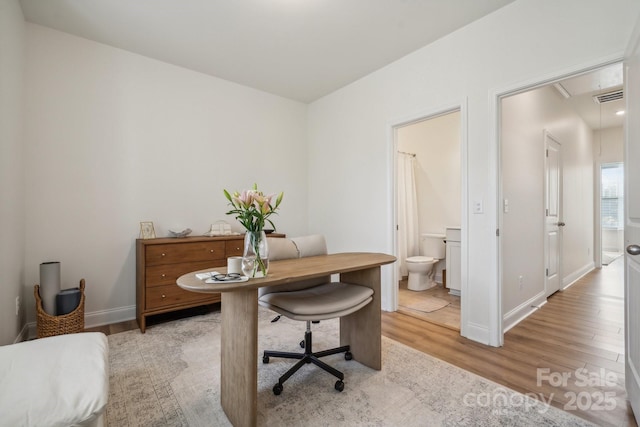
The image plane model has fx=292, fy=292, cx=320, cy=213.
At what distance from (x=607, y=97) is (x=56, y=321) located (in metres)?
6.70

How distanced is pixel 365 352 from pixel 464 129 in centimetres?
205

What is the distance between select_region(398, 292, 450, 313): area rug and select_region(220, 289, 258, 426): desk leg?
7.75 ft

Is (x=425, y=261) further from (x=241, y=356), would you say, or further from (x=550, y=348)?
(x=241, y=356)

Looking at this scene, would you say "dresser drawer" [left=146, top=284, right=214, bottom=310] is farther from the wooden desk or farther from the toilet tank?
the toilet tank

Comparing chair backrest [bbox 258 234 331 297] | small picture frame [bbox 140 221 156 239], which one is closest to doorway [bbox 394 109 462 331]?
chair backrest [bbox 258 234 331 297]

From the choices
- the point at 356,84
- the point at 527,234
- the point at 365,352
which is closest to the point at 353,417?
the point at 365,352

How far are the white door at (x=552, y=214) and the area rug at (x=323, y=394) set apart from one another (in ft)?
8.58

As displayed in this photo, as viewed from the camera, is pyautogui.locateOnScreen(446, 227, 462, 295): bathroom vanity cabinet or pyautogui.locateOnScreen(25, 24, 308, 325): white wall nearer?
pyautogui.locateOnScreen(25, 24, 308, 325): white wall

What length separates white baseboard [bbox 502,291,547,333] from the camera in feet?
9.05

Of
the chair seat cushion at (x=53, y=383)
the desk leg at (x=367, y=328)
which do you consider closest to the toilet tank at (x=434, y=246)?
the desk leg at (x=367, y=328)

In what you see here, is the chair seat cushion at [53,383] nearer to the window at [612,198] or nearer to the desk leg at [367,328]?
the desk leg at [367,328]

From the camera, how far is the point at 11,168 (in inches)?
84.9

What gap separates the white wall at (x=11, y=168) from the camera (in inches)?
76.5

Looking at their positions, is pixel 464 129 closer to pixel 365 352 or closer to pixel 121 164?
pixel 365 352
